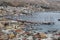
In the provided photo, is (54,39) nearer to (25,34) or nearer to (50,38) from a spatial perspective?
(50,38)

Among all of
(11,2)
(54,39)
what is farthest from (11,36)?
(11,2)

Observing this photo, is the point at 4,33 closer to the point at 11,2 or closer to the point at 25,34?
the point at 25,34

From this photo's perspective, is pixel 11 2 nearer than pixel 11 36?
No


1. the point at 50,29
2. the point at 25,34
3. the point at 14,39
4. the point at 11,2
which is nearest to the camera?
the point at 14,39

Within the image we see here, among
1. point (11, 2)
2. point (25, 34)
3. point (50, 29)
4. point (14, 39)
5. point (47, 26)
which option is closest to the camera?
point (14, 39)

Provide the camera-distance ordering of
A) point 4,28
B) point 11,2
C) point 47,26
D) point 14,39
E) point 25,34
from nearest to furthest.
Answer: point 14,39, point 25,34, point 4,28, point 47,26, point 11,2

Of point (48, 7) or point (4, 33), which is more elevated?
point (4, 33)

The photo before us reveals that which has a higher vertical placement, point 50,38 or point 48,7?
point 50,38

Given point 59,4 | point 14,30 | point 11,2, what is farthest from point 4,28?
point 59,4

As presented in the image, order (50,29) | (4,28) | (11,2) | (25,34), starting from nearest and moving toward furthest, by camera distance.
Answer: (25,34), (4,28), (50,29), (11,2)
